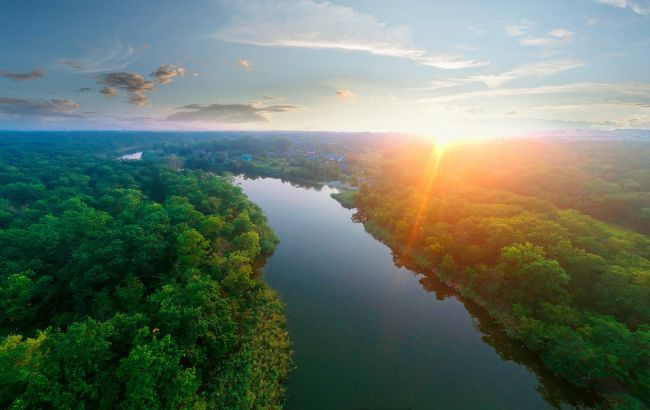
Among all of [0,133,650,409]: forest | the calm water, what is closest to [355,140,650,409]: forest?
[0,133,650,409]: forest

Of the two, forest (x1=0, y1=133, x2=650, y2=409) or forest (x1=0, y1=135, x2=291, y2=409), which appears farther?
forest (x1=0, y1=133, x2=650, y2=409)

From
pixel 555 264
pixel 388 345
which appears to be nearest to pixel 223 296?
pixel 388 345

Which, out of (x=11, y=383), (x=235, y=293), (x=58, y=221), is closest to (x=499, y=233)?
(x=235, y=293)

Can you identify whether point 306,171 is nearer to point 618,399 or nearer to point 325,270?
point 325,270

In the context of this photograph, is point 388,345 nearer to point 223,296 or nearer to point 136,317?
point 223,296

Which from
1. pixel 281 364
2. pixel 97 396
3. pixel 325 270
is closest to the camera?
pixel 97 396

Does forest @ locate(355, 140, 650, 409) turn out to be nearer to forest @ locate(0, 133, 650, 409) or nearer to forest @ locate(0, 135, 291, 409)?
forest @ locate(0, 133, 650, 409)
